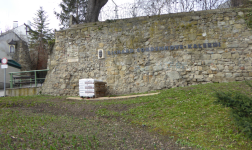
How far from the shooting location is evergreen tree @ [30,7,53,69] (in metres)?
21.6

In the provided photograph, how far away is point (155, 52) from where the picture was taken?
7.98m

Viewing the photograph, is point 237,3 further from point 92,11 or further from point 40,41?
point 40,41

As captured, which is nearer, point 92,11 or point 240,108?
point 240,108

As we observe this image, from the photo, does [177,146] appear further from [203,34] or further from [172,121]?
[203,34]

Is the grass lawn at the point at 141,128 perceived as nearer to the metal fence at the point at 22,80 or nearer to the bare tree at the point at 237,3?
the bare tree at the point at 237,3

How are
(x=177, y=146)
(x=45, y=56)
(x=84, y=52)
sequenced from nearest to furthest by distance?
(x=177, y=146), (x=84, y=52), (x=45, y=56)

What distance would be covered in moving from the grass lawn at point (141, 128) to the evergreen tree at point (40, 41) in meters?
18.1

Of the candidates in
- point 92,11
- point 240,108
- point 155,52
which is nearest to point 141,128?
point 240,108

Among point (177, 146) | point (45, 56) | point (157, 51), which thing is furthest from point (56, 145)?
point (45, 56)

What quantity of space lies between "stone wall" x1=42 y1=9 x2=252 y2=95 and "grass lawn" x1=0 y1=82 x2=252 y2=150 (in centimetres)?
184

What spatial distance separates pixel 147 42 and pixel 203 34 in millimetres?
2439

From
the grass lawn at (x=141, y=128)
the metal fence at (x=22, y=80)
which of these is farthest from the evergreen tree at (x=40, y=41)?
the grass lawn at (x=141, y=128)

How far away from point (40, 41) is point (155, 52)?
1898 centimetres

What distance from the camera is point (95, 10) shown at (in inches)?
425
